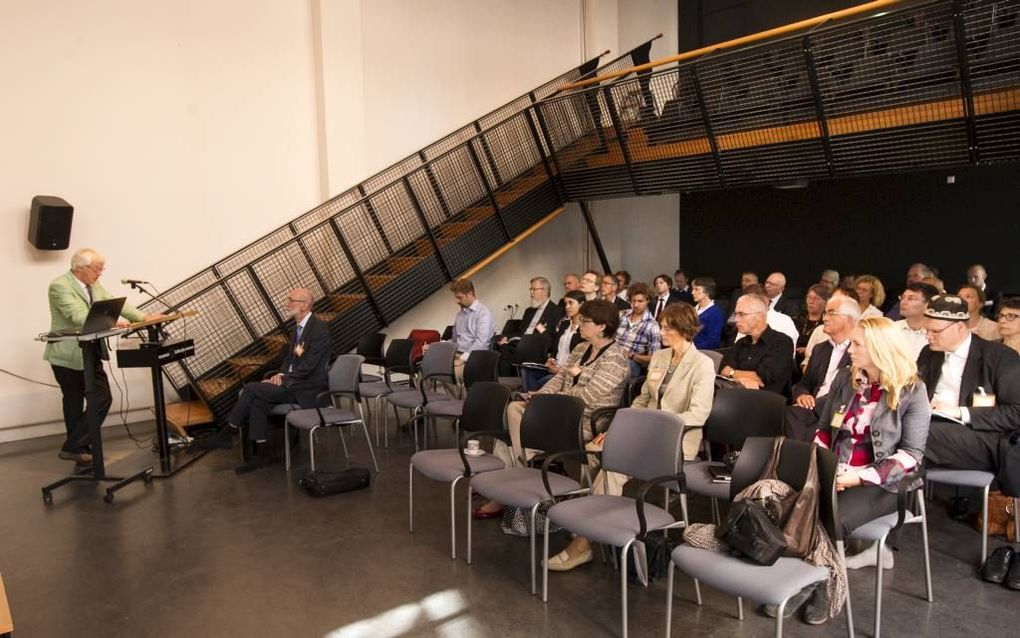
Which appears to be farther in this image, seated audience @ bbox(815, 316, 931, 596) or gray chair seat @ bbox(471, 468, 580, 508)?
gray chair seat @ bbox(471, 468, 580, 508)

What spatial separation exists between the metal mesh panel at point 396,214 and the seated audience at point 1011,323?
18.4 ft

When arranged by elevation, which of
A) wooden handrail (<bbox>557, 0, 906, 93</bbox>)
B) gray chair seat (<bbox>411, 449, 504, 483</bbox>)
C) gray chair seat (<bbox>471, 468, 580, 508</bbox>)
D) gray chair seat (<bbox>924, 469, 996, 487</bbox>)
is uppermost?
wooden handrail (<bbox>557, 0, 906, 93</bbox>)

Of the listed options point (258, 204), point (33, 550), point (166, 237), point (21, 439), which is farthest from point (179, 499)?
point (258, 204)

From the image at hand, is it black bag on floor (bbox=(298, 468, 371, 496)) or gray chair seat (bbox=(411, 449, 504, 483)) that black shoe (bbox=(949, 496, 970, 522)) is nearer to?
gray chair seat (bbox=(411, 449, 504, 483))

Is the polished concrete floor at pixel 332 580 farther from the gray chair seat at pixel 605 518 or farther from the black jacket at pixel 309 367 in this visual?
the black jacket at pixel 309 367

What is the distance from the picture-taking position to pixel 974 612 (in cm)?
338

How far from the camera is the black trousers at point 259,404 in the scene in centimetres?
→ 596

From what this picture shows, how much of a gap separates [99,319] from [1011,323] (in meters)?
5.92

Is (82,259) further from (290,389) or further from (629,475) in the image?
(629,475)

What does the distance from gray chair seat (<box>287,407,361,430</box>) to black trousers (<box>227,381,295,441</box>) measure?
324 mm

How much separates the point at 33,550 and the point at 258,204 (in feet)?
16.7

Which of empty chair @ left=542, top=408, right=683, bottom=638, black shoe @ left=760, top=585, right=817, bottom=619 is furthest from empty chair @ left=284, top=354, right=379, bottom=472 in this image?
black shoe @ left=760, top=585, right=817, bottom=619

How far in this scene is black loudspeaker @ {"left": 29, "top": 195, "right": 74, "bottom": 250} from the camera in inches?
277

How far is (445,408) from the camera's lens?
5.69m
